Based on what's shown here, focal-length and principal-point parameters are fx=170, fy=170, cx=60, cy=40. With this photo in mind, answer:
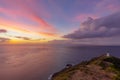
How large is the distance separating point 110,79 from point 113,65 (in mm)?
18895

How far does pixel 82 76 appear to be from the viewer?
6469 centimetres

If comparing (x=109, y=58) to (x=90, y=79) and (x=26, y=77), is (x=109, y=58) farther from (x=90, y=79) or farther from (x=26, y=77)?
(x=26, y=77)

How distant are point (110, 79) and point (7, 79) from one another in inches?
2049

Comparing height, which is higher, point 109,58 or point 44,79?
point 109,58

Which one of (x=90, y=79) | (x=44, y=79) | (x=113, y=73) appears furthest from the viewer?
(x=44, y=79)

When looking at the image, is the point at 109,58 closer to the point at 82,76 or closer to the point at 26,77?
the point at 82,76

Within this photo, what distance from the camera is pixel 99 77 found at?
207 feet

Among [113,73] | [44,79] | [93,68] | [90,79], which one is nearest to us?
[90,79]

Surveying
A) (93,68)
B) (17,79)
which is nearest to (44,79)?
(17,79)

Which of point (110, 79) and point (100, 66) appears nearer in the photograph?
point (110, 79)

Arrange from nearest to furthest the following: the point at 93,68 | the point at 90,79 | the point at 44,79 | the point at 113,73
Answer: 1. the point at 90,79
2. the point at 113,73
3. the point at 93,68
4. the point at 44,79

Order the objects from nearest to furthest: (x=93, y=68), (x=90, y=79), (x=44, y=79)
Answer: (x=90, y=79) → (x=93, y=68) → (x=44, y=79)

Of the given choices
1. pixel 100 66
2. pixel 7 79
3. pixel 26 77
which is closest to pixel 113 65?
pixel 100 66

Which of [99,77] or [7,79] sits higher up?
[99,77]
